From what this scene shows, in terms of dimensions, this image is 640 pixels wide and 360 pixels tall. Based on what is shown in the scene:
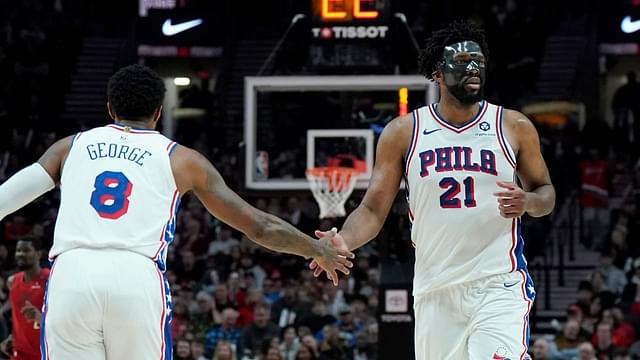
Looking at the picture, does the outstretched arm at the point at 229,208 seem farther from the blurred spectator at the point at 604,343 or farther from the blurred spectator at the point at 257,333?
the blurred spectator at the point at 604,343

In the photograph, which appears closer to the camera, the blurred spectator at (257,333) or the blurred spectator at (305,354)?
the blurred spectator at (305,354)

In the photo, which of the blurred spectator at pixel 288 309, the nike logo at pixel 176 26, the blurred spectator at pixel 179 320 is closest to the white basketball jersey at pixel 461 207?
the blurred spectator at pixel 288 309

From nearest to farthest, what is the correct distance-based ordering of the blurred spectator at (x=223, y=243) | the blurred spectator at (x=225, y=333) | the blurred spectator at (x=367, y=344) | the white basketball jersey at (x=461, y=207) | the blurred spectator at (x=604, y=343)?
1. the white basketball jersey at (x=461, y=207)
2. the blurred spectator at (x=604, y=343)
3. the blurred spectator at (x=367, y=344)
4. the blurred spectator at (x=225, y=333)
5. the blurred spectator at (x=223, y=243)

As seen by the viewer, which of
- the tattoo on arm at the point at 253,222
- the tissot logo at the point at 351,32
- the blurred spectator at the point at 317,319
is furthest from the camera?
the blurred spectator at the point at 317,319

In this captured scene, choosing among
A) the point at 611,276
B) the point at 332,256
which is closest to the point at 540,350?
the point at 611,276

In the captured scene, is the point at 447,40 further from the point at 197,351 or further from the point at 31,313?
the point at 197,351

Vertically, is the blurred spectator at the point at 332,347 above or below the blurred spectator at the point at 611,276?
below

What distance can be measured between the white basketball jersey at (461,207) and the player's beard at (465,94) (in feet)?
0.36

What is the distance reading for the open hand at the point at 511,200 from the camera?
250 inches

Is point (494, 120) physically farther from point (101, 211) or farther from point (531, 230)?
point (531, 230)

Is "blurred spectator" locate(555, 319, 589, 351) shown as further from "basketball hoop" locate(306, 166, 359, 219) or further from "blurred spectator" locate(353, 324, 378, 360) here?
"basketball hoop" locate(306, 166, 359, 219)

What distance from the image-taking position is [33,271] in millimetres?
10000

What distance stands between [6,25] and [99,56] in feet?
6.27

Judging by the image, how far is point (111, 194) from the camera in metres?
5.68
